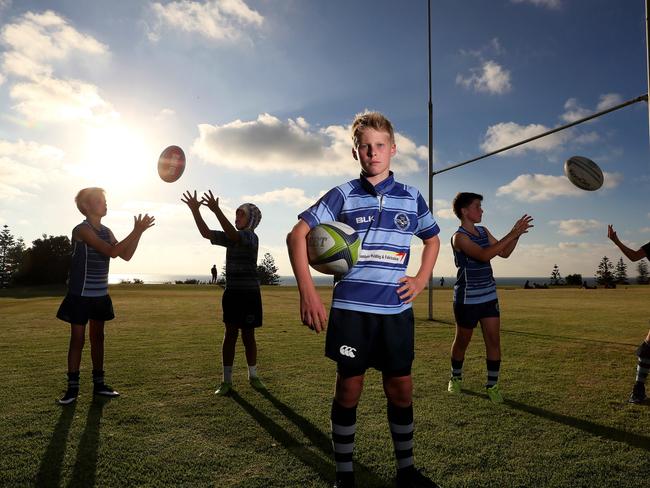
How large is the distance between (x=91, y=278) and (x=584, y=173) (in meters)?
8.81

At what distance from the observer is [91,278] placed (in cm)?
512

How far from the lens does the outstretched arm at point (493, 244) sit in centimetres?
459

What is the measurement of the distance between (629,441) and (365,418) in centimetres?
231

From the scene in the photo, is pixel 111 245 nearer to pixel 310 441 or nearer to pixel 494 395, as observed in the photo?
pixel 310 441

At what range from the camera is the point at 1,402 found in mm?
4812

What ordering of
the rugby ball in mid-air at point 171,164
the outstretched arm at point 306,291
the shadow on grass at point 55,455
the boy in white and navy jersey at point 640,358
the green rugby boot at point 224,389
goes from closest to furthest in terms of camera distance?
the outstretched arm at point 306,291 → the shadow on grass at point 55,455 → the boy in white and navy jersey at point 640,358 → the green rugby boot at point 224,389 → the rugby ball in mid-air at point 171,164

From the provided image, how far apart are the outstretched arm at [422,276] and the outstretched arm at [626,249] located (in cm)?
382

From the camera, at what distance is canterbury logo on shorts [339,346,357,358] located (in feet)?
9.06

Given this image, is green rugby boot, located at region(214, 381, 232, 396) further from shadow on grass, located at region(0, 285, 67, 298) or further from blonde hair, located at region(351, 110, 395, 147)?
shadow on grass, located at region(0, 285, 67, 298)

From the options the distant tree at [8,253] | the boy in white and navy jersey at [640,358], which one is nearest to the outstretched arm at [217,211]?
the boy in white and navy jersey at [640,358]

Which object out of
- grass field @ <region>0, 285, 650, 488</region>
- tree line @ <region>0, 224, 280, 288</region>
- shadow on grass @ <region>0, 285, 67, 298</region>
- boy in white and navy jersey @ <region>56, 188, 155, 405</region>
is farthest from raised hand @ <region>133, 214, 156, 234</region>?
tree line @ <region>0, 224, 280, 288</region>

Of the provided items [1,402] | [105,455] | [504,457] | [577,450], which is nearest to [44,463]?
[105,455]

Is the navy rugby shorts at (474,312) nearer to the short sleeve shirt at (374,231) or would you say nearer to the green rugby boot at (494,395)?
the green rugby boot at (494,395)

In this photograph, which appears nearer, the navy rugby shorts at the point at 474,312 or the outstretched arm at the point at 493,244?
the outstretched arm at the point at 493,244
